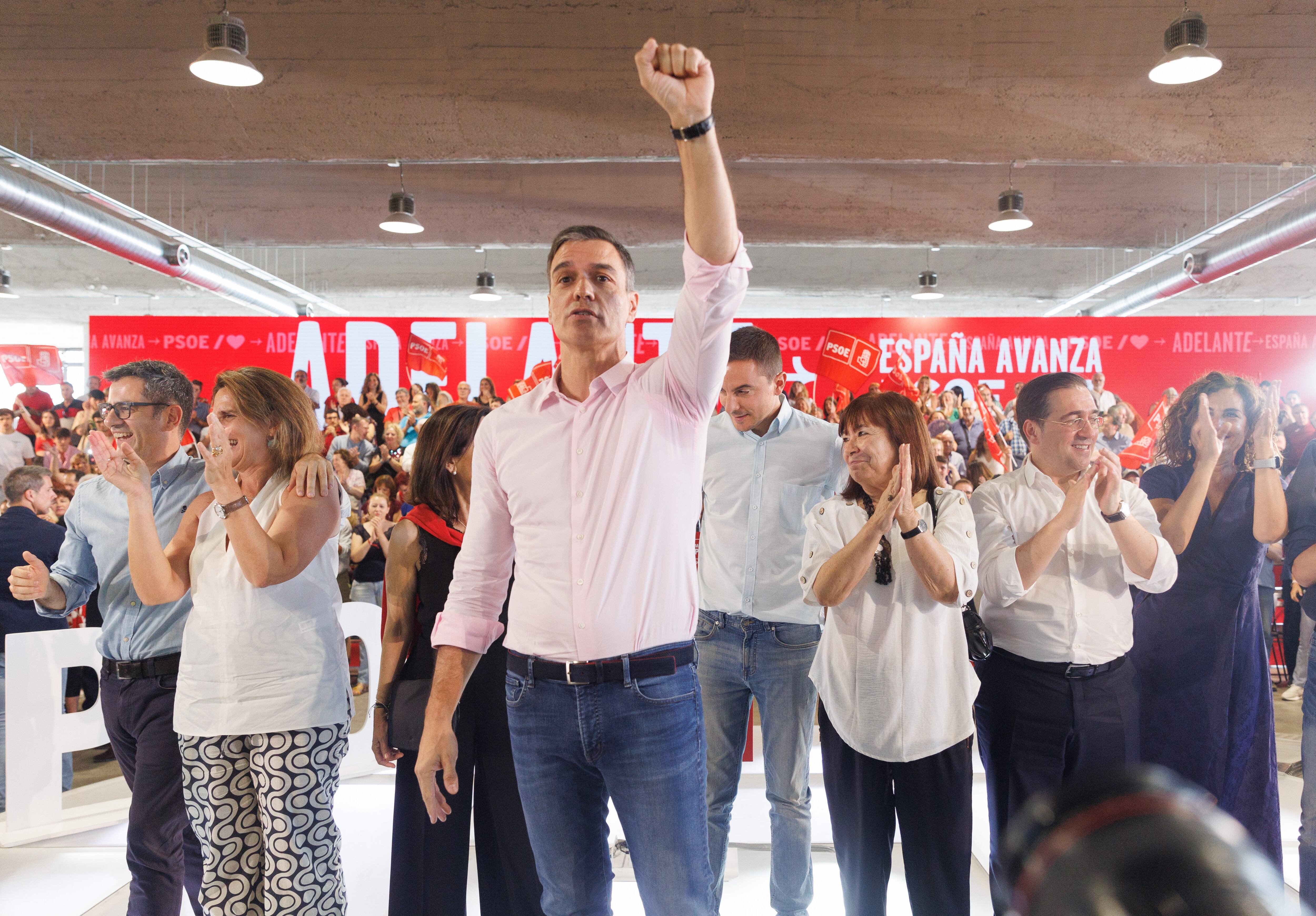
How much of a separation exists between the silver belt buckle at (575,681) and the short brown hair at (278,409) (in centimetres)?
102

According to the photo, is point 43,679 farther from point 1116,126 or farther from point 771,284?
point 771,284

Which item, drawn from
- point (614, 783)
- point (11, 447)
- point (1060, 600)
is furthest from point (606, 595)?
point (11, 447)

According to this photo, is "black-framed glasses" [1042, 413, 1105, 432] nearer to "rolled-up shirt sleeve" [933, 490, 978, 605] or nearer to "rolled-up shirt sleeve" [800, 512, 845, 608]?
"rolled-up shirt sleeve" [933, 490, 978, 605]

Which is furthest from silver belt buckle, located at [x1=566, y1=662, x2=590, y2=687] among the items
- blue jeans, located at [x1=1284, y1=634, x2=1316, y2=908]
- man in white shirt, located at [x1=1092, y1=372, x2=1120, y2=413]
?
man in white shirt, located at [x1=1092, y1=372, x2=1120, y2=413]

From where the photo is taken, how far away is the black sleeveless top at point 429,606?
89.5 inches

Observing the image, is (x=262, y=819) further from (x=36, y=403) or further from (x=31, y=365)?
(x=31, y=365)

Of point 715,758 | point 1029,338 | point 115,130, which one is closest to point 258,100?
point 115,130

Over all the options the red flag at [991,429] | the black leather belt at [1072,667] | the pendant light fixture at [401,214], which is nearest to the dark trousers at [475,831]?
the black leather belt at [1072,667]

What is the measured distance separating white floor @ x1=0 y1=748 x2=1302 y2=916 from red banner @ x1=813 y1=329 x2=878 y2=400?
730 centimetres

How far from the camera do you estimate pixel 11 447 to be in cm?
987

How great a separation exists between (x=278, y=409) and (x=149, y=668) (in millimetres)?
731

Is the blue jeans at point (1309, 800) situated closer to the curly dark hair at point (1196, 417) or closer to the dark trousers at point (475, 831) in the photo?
the curly dark hair at point (1196, 417)

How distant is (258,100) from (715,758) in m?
6.05

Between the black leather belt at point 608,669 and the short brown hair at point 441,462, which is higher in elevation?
the short brown hair at point 441,462
